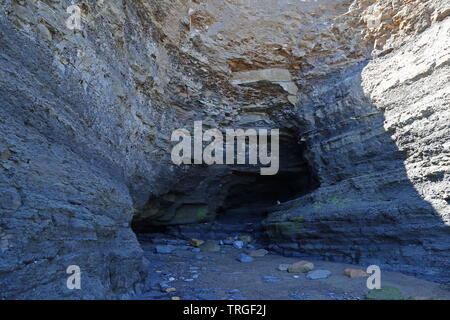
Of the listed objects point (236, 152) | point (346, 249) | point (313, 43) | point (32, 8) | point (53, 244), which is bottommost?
point (346, 249)

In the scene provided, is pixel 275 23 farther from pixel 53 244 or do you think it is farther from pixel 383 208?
pixel 53 244

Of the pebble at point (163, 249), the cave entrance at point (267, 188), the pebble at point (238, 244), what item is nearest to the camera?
the pebble at point (163, 249)

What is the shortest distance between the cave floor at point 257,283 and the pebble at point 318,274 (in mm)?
84

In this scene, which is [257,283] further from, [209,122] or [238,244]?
[209,122]

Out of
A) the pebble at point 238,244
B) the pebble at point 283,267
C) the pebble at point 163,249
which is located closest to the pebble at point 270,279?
the pebble at point 283,267

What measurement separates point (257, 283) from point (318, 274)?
1.13 metres

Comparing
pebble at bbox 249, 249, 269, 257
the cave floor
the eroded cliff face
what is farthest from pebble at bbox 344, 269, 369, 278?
pebble at bbox 249, 249, 269, 257

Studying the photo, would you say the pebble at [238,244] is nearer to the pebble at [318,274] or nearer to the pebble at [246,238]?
the pebble at [246,238]

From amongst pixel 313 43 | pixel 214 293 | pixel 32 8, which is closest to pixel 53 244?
pixel 214 293

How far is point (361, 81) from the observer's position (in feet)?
23.0

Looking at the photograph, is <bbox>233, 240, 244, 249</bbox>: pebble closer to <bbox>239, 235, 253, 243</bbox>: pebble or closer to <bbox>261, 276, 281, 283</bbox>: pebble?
<bbox>239, 235, 253, 243</bbox>: pebble

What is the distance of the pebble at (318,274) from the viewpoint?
5.25 metres

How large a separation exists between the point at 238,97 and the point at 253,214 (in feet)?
14.2

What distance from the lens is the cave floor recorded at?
14.4ft
